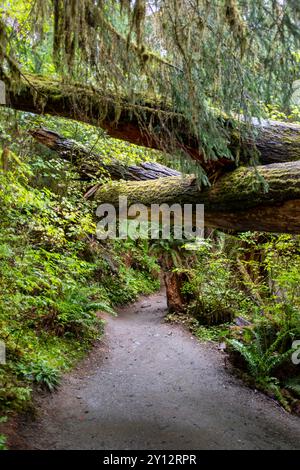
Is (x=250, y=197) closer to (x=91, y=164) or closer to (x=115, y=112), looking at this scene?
(x=115, y=112)

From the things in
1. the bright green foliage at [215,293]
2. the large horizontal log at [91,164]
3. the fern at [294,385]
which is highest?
the large horizontal log at [91,164]

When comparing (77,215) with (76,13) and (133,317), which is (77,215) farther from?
(76,13)

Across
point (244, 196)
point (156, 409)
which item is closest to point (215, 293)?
point (156, 409)

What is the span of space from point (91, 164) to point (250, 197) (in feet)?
17.8

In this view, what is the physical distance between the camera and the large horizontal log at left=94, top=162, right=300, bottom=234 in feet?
13.9

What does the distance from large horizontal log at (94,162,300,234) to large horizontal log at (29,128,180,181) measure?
200 centimetres

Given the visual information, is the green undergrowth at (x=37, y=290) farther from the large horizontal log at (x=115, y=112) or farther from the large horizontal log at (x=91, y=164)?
the large horizontal log at (x=115, y=112)

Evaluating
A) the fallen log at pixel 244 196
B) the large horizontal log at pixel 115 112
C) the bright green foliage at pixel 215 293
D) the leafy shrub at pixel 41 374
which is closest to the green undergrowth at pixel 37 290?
the leafy shrub at pixel 41 374

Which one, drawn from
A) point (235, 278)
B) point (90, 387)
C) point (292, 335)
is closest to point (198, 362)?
point (292, 335)

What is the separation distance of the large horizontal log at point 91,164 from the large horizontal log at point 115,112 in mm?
2734

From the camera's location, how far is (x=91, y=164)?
29.5 ft

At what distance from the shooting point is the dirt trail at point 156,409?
4148 millimetres

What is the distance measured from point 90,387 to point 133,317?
19.8ft

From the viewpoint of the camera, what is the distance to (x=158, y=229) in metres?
11.6
